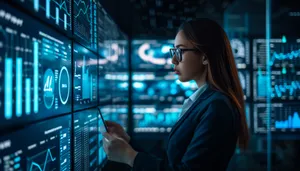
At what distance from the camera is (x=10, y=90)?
86 centimetres

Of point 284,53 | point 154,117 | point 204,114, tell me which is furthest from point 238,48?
point 204,114

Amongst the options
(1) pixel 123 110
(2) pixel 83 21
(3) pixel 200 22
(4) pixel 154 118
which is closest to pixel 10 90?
(3) pixel 200 22

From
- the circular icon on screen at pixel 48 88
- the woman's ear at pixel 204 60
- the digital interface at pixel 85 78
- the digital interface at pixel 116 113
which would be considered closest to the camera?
the circular icon on screen at pixel 48 88

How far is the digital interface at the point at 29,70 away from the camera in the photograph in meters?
0.84

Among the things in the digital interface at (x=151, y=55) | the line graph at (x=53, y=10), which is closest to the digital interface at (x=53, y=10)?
the line graph at (x=53, y=10)

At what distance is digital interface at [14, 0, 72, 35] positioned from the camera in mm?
1012

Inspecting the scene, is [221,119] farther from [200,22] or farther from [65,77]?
[65,77]

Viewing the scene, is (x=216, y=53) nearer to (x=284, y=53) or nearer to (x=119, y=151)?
(x=119, y=151)

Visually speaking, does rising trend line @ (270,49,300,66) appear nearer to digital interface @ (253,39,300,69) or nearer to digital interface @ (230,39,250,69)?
digital interface @ (253,39,300,69)

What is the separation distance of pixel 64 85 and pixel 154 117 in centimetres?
221

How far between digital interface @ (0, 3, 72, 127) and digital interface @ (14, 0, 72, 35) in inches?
1.6

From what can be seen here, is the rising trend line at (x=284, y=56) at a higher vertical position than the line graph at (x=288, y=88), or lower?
higher

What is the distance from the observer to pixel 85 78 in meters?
1.71

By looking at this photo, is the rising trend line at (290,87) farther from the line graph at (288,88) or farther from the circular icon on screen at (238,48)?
the circular icon on screen at (238,48)
